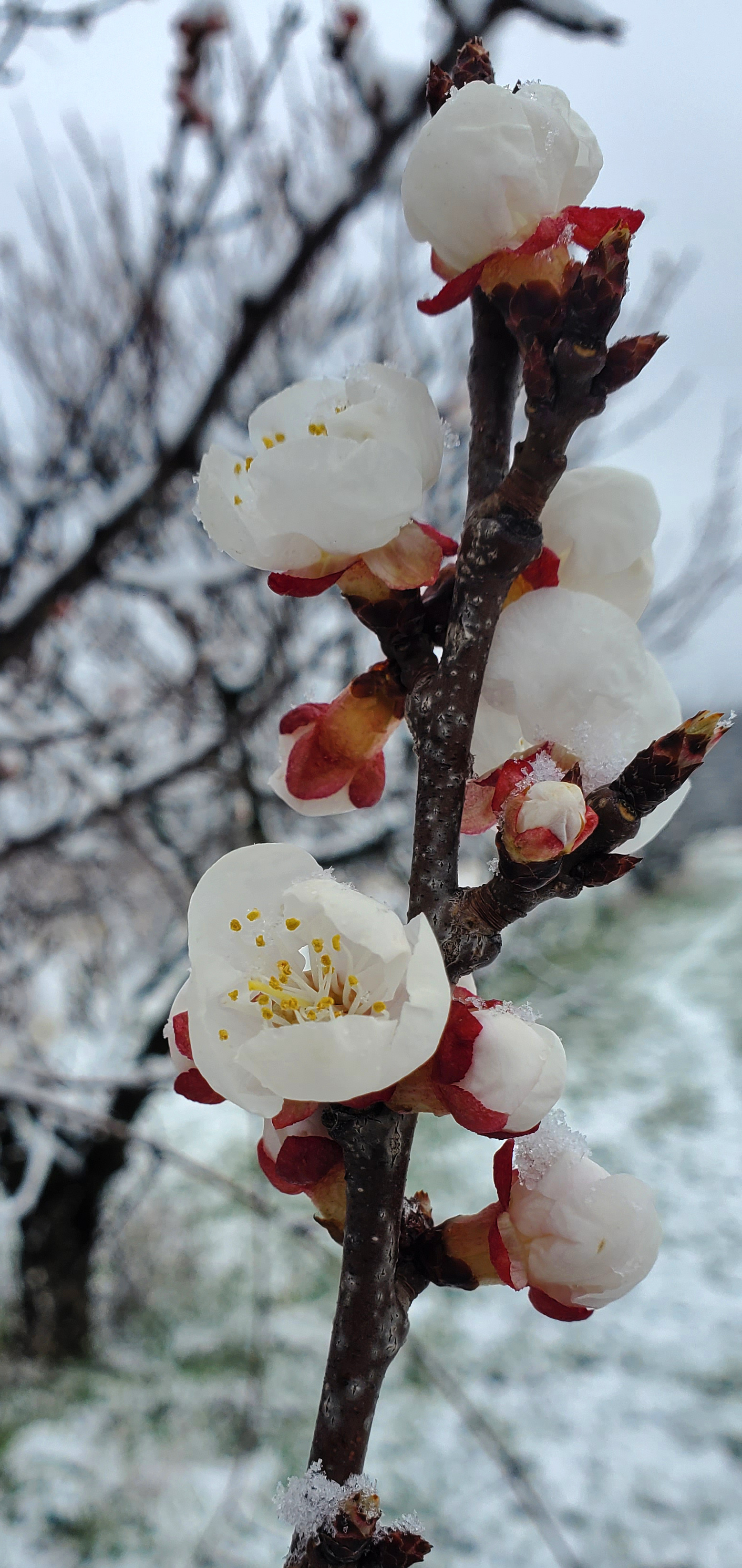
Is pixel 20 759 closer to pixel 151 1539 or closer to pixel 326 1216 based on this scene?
pixel 151 1539

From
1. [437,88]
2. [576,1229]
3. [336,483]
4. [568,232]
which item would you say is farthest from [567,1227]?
[437,88]

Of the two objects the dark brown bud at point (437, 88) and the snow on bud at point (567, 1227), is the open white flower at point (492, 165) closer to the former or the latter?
the dark brown bud at point (437, 88)

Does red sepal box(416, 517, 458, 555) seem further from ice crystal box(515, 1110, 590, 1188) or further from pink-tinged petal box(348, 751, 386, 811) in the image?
ice crystal box(515, 1110, 590, 1188)

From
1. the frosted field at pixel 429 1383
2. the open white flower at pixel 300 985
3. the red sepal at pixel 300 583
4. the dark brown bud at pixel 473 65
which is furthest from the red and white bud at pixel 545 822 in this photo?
the frosted field at pixel 429 1383

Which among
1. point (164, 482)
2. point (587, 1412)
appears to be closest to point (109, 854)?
point (164, 482)

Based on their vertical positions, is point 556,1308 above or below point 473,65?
below

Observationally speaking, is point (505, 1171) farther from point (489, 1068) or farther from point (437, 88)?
point (437, 88)

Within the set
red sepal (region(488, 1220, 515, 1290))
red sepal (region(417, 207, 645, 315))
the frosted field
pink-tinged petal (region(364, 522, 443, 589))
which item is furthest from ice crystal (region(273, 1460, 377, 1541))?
the frosted field
